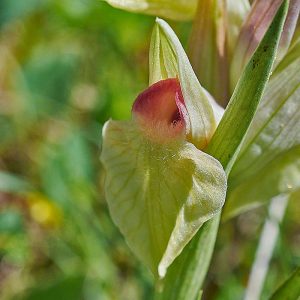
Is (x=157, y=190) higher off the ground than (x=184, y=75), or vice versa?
A: (x=184, y=75)

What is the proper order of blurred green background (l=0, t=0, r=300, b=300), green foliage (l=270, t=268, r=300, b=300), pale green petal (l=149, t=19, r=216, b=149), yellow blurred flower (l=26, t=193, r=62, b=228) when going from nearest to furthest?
pale green petal (l=149, t=19, r=216, b=149)
green foliage (l=270, t=268, r=300, b=300)
blurred green background (l=0, t=0, r=300, b=300)
yellow blurred flower (l=26, t=193, r=62, b=228)

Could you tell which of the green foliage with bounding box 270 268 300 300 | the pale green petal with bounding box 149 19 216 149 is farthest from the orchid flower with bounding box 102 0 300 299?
the green foliage with bounding box 270 268 300 300

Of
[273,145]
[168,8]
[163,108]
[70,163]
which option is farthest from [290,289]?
[70,163]

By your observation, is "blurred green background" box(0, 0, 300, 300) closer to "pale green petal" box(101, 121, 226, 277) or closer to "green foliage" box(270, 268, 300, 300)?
"green foliage" box(270, 268, 300, 300)

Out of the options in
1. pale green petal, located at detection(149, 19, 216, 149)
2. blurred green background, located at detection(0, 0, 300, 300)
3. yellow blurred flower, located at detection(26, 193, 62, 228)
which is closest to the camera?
pale green petal, located at detection(149, 19, 216, 149)

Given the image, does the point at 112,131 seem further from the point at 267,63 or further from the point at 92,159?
the point at 92,159

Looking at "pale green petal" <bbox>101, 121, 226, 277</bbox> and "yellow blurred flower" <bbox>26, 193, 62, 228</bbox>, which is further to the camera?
"yellow blurred flower" <bbox>26, 193, 62, 228</bbox>

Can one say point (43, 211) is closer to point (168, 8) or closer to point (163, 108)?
point (168, 8)

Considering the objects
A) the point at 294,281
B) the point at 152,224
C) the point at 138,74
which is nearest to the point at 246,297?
the point at 294,281
